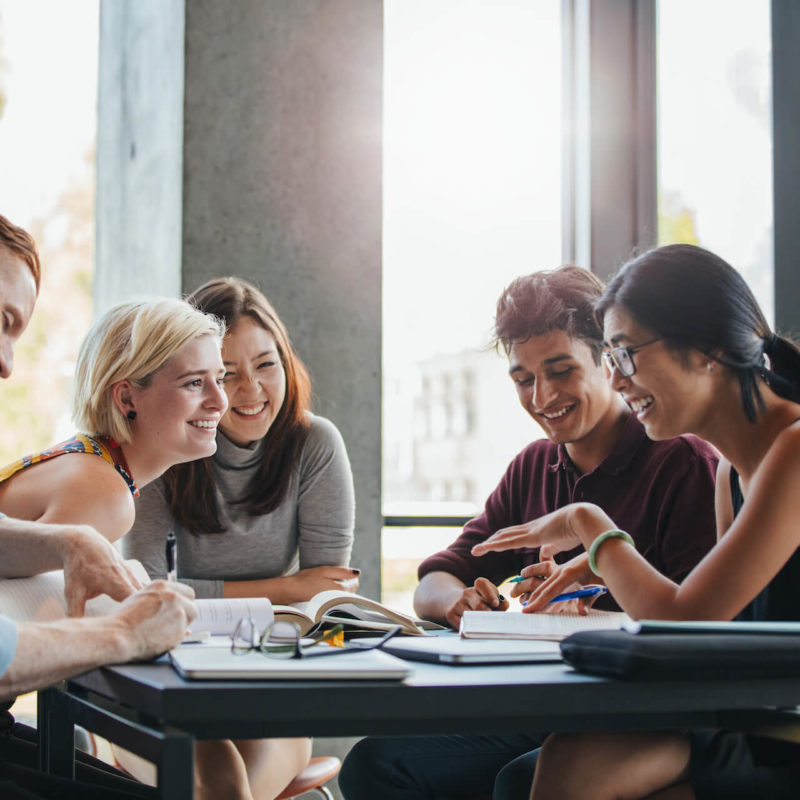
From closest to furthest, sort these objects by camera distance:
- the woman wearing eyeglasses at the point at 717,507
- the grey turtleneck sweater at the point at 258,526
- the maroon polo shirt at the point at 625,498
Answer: the woman wearing eyeglasses at the point at 717,507, the maroon polo shirt at the point at 625,498, the grey turtleneck sweater at the point at 258,526

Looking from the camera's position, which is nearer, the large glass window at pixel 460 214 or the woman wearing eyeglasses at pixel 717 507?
the woman wearing eyeglasses at pixel 717 507

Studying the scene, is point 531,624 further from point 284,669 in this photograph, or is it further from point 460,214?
point 460,214

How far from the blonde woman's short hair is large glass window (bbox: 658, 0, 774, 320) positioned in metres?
2.21

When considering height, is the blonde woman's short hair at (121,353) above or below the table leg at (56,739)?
above

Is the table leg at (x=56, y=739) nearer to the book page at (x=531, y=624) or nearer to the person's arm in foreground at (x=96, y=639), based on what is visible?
the person's arm in foreground at (x=96, y=639)

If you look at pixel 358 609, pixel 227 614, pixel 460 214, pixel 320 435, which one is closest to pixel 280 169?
pixel 460 214

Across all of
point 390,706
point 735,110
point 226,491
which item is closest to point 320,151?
point 226,491

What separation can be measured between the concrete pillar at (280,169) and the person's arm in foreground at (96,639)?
212 centimetres

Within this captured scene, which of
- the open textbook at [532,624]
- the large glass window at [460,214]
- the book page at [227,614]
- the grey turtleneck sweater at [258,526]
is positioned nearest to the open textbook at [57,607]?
the book page at [227,614]

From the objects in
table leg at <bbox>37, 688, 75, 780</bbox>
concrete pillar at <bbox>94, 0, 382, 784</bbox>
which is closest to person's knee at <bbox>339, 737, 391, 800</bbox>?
table leg at <bbox>37, 688, 75, 780</bbox>

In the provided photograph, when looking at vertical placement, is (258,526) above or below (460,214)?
below

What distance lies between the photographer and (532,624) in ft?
4.33

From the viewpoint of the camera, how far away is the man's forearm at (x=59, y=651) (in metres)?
0.92

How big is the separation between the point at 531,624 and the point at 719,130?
9.38 feet
